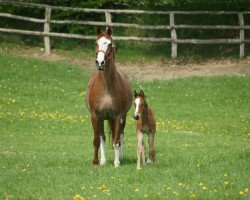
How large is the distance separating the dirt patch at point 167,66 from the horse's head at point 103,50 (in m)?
18.9

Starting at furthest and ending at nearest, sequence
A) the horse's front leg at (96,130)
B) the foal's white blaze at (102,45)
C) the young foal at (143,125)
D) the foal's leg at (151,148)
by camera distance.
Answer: the horse's front leg at (96,130) → the foal's leg at (151,148) → the foal's white blaze at (102,45) → the young foal at (143,125)

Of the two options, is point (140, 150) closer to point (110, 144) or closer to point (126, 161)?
point (126, 161)

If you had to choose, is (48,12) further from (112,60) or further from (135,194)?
(135,194)

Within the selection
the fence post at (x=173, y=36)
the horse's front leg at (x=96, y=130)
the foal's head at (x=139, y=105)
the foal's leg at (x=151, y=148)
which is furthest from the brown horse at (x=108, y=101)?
the fence post at (x=173, y=36)

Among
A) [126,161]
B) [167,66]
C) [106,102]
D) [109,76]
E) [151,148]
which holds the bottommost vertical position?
[167,66]

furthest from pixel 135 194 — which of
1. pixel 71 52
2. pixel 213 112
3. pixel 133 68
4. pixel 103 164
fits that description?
pixel 71 52

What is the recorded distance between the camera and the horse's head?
1452 cm

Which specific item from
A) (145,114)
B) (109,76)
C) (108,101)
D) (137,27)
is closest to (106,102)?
(108,101)

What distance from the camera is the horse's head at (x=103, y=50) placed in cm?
1452

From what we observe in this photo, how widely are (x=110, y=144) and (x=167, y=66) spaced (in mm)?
17629

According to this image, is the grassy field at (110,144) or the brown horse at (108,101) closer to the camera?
the grassy field at (110,144)

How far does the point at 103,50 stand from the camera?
14789 millimetres

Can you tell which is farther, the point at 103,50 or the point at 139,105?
the point at 103,50

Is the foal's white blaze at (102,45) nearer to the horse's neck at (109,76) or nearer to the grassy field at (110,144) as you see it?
the horse's neck at (109,76)
